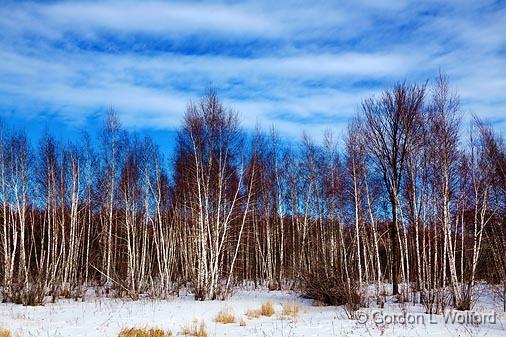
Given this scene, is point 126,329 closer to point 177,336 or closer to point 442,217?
point 177,336

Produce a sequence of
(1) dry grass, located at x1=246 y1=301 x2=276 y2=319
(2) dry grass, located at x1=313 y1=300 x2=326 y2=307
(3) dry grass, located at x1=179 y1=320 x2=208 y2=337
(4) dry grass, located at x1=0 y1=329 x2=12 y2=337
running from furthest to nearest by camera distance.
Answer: (2) dry grass, located at x1=313 y1=300 x2=326 y2=307, (1) dry grass, located at x1=246 y1=301 x2=276 y2=319, (3) dry grass, located at x1=179 y1=320 x2=208 y2=337, (4) dry grass, located at x1=0 y1=329 x2=12 y2=337

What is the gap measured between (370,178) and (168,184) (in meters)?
15.8

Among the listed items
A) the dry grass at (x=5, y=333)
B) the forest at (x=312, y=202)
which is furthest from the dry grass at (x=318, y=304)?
the dry grass at (x=5, y=333)

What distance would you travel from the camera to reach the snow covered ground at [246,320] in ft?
33.4

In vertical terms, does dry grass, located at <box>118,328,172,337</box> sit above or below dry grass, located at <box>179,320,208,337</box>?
above

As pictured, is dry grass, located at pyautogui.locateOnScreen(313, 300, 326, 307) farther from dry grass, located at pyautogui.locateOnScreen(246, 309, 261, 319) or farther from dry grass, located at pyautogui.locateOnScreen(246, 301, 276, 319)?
dry grass, located at pyautogui.locateOnScreen(246, 309, 261, 319)

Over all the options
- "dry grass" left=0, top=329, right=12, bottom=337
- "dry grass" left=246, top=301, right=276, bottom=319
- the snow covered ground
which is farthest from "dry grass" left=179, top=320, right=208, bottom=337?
"dry grass" left=0, top=329, right=12, bottom=337

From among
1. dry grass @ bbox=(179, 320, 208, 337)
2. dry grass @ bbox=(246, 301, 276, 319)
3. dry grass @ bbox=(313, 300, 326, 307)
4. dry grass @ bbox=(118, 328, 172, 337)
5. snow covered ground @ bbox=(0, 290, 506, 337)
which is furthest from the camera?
dry grass @ bbox=(313, 300, 326, 307)

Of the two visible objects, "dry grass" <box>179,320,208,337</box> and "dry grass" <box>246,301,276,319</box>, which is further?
"dry grass" <box>246,301,276,319</box>

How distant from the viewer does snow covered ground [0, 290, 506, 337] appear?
10195 millimetres

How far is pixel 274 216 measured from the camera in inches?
1256

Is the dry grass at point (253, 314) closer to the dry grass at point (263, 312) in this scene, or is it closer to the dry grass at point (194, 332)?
the dry grass at point (263, 312)

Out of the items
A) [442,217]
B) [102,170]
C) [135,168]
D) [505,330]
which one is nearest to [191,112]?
[135,168]

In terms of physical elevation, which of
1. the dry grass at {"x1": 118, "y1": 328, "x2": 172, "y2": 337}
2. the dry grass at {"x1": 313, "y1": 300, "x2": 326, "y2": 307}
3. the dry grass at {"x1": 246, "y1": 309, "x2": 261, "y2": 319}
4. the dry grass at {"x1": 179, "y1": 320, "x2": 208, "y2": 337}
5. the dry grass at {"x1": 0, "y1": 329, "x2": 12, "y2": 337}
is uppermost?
the dry grass at {"x1": 0, "y1": 329, "x2": 12, "y2": 337}
